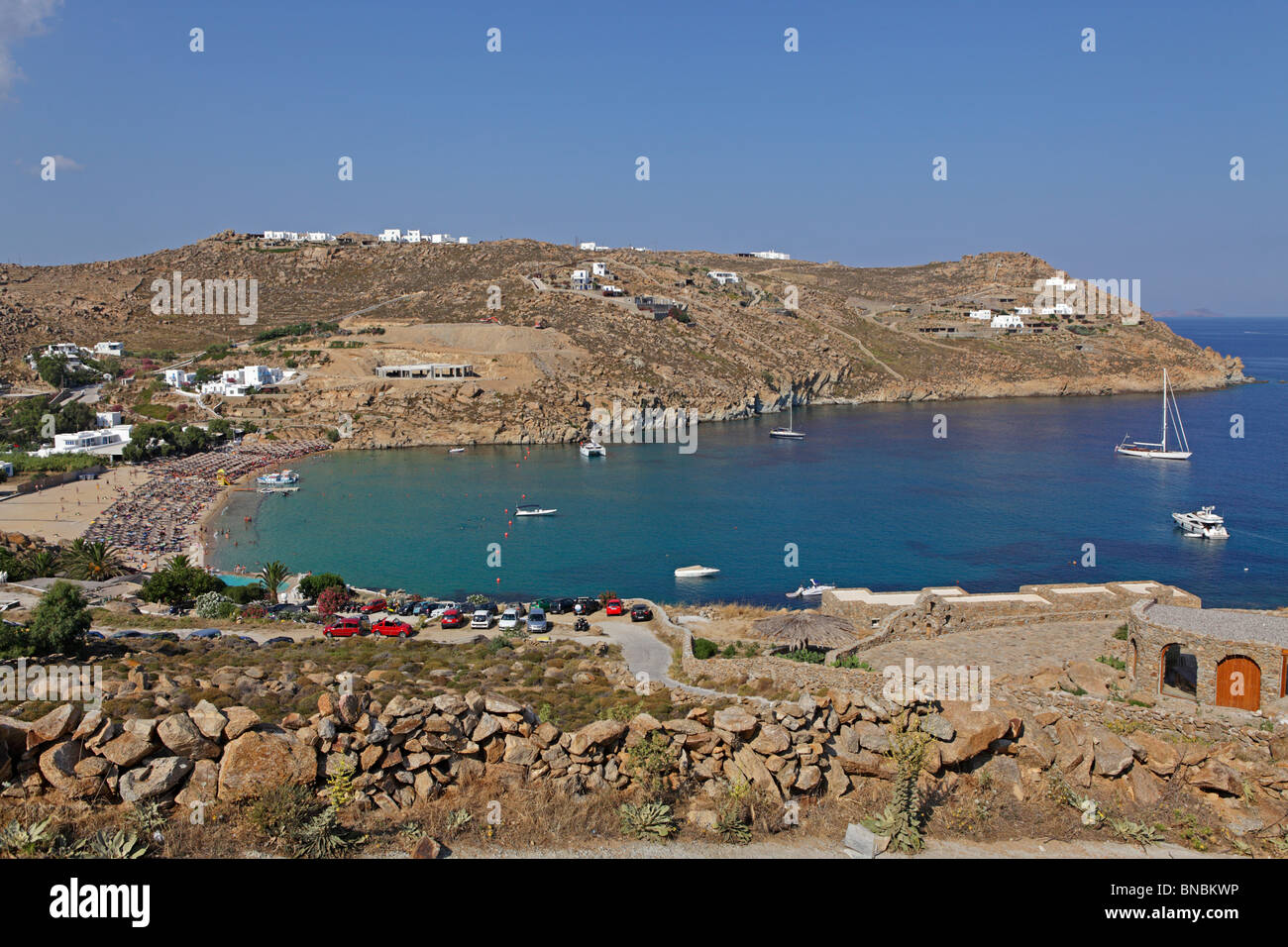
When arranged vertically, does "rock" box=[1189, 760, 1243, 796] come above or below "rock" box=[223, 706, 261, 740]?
below

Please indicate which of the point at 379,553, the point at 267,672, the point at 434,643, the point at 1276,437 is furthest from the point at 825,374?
the point at 267,672

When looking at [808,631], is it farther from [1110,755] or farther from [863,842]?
[863,842]

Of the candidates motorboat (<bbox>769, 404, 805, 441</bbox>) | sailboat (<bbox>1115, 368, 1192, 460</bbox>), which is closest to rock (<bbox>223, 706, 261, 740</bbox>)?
motorboat (<bbox>769, 404, 805, 441</bbox>)

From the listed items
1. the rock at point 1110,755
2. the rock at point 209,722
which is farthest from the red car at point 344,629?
the rock at point 1110,755

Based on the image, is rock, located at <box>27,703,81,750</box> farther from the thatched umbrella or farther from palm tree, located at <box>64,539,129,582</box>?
palm tree, located at <box>64,539,129,582</box>

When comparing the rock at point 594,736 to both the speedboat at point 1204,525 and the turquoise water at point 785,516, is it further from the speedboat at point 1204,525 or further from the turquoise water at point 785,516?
the speedboat at point 1204,525

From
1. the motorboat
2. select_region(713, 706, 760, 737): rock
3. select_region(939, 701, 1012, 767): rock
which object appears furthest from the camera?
the motorboat

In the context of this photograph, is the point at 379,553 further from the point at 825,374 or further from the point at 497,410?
the point at 825,374
